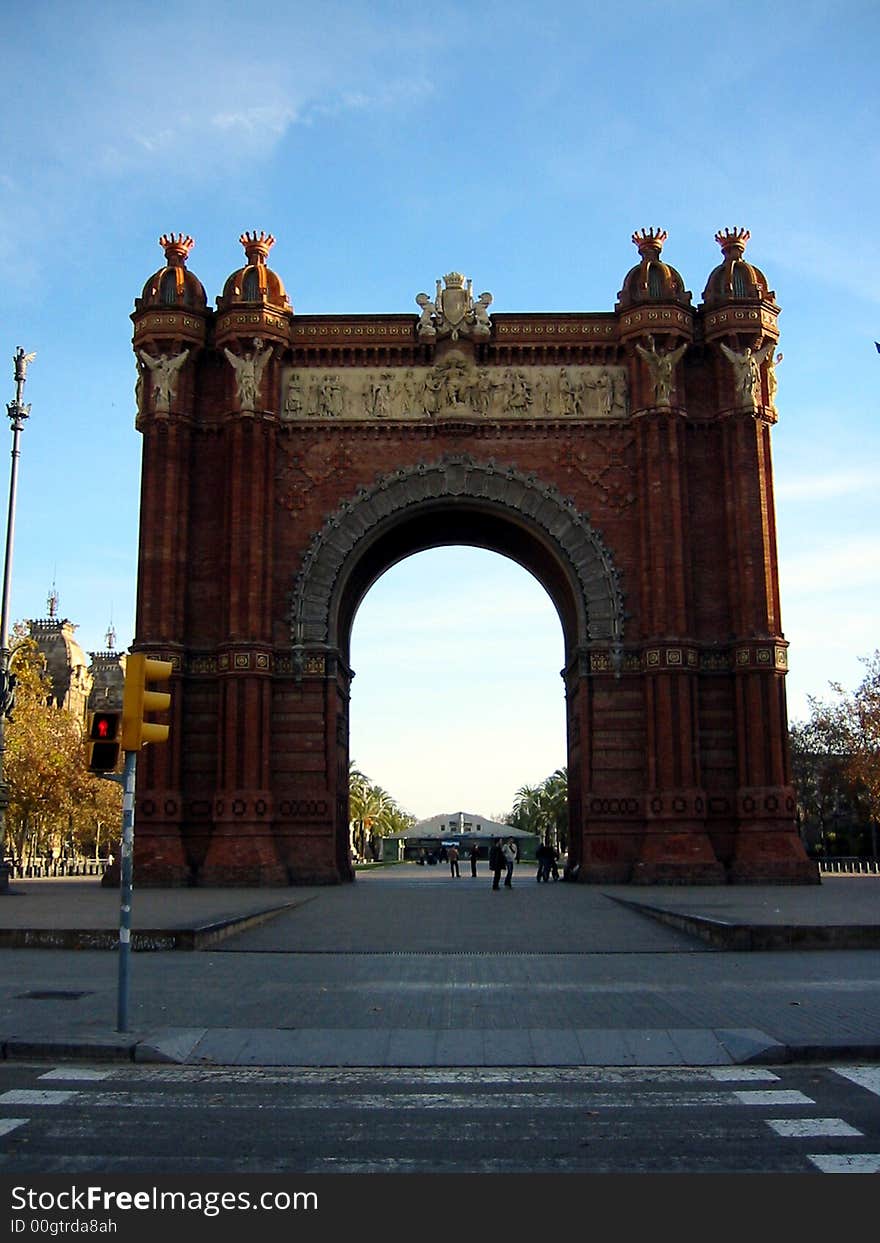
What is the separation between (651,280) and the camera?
1545 inches

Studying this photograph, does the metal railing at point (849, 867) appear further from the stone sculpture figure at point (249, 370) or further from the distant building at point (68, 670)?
the distant building at point (68, 670)

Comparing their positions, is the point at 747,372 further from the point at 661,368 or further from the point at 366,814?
the point at 366,814

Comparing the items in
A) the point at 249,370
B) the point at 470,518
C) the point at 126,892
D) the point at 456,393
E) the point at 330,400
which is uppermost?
the point at 249,370

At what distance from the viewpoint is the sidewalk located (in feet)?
36.4

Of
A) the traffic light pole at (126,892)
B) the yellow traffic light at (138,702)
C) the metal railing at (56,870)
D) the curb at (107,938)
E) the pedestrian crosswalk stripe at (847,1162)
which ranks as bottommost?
the metal railing at (56,870)

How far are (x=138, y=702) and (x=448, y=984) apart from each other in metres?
5.58

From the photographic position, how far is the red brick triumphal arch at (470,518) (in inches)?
1447

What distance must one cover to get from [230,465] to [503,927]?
2044 cm

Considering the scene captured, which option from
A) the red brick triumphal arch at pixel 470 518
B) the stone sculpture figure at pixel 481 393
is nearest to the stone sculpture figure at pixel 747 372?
the red brick triumphal arch at pixel 470 518

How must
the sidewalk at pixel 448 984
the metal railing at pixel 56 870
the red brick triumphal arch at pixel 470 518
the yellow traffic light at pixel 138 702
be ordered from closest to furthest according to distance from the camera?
the sidewalk at pixel 448 984 < the yellow traffic light at pixel 138 702 < the red brick triumphal arch at pixel 470 518 < the metal railing at pixel 56 870

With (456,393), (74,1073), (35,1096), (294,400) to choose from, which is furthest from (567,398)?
(35,1096)

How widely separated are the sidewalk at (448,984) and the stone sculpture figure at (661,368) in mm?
17720

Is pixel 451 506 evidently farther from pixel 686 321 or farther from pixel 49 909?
pixel 49 909

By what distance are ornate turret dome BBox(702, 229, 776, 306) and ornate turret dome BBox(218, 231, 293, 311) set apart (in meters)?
13.8
